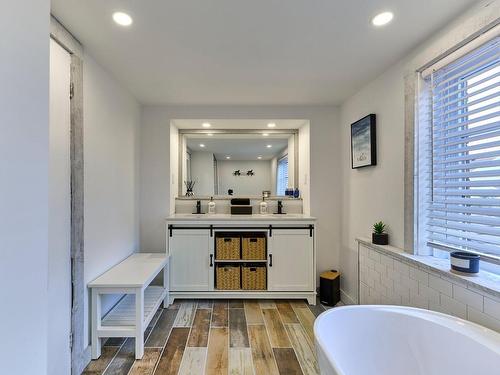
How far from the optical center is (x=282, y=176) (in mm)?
3678

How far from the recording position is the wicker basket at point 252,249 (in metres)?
3.01

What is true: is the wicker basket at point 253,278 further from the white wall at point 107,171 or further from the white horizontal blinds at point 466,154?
the white horizontal blinds at point 466,154

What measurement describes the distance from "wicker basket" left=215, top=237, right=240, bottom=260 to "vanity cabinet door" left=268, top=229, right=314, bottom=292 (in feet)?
1.28

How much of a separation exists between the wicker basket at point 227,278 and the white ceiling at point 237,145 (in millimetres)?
1495

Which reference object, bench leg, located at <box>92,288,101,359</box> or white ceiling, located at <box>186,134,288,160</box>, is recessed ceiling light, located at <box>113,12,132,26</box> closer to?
bench leg, located at <box>92,288,101,359</box>

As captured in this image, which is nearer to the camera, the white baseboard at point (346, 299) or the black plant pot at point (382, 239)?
the black plant pot at point (382, 239)

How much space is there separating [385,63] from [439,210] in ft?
4.15

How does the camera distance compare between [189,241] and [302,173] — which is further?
[302,173]

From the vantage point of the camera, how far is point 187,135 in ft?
12.1

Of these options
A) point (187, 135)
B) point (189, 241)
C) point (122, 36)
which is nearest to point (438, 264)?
point (189, 241)

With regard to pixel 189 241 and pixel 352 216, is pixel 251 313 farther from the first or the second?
pixel 352 216

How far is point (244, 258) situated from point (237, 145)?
1550 millimetres

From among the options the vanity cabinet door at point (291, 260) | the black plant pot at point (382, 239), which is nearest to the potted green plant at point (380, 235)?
the black plant pot at point (382, 239)

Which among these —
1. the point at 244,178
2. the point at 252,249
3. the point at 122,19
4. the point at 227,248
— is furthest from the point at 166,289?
the point at 122,19
